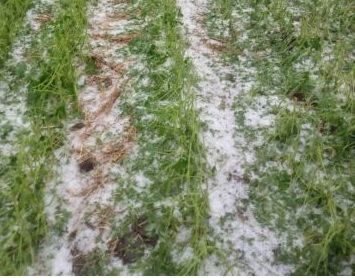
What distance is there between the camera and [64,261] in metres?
2.09

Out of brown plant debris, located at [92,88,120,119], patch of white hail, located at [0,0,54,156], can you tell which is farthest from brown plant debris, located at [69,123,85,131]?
patch of white hail, located at [0,0,54,156]

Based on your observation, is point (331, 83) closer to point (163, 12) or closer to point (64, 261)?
point (163, 12)

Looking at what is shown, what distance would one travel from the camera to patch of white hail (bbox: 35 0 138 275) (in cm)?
215

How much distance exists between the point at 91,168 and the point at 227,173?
0.99m

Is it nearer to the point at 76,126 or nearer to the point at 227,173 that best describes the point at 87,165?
the point at 76,126

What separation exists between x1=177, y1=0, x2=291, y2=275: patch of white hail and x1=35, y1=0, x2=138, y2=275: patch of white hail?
0.58 m

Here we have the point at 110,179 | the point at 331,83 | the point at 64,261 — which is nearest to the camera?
the point at 64,261

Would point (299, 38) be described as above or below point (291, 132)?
above

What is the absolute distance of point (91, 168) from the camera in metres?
2.57

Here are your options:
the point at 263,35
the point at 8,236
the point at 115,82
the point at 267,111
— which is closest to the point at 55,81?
the point at 115,82

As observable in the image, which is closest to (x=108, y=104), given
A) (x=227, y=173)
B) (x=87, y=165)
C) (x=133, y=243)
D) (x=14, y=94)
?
(x=87, y=165)

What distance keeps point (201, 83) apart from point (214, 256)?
1664 mm

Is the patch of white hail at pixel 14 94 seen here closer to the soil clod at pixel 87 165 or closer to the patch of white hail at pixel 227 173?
the soil clod at pixel 87 165

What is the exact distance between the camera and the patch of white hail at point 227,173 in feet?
6.94
